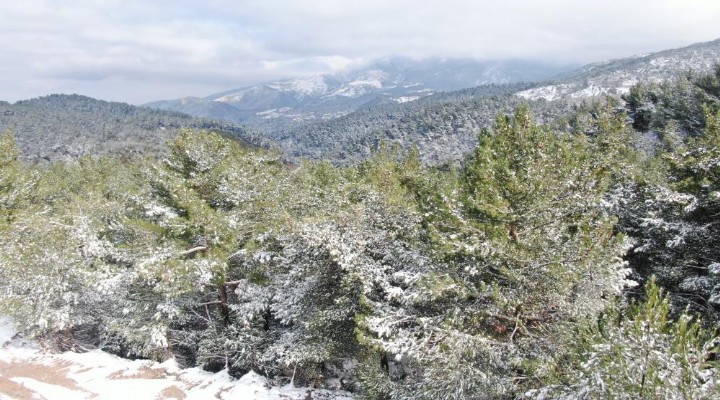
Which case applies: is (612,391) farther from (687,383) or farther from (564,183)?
(564,183)

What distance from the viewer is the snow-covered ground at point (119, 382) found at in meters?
16.3

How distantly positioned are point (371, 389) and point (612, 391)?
8696 millimetres

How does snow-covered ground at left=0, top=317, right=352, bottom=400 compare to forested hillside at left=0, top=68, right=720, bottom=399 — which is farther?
snow-covered ground at left=0, top=317, right=352, bottom=400

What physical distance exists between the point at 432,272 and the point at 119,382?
13.4 meters

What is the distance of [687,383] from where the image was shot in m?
6.54

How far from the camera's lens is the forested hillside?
10586 millimetres

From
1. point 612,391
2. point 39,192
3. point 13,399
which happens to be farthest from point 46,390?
point 39,192

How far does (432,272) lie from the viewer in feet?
41.3

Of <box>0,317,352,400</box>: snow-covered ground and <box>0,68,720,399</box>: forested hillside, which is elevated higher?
<box>0,68,720,399</box>: forested hillside

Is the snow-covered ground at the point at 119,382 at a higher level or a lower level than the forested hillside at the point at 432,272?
lower

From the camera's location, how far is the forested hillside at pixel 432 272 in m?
10.6

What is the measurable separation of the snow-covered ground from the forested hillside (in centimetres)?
120

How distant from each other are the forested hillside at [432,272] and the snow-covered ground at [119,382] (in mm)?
1198

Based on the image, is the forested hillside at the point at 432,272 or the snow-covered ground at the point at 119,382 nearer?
the forested hillside at the point at 432,272
